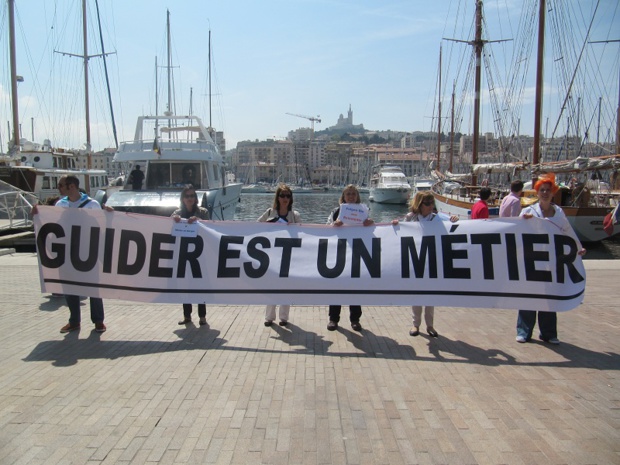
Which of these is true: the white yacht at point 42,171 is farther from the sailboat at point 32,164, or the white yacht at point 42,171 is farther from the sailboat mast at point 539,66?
the sailboat mast at point 539,66

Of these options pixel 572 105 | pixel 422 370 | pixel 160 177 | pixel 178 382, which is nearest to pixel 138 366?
pixel 178 382

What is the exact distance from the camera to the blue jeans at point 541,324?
19.6ft

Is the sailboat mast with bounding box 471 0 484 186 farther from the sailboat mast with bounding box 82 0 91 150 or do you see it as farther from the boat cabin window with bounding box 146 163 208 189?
the sailboat mast with bounding box 82 0 91 150

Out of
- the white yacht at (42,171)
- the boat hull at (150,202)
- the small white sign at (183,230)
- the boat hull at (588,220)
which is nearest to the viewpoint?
the small white sign at (183,230)

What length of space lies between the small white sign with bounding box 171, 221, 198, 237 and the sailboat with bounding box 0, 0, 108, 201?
69.7 feet

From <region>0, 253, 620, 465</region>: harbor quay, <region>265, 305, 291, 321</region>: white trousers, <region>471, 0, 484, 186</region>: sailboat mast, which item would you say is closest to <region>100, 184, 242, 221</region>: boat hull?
<region>0, 253, 620, 465</region>: harbor quay

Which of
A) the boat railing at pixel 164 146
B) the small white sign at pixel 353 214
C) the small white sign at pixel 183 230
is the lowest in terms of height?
the small white sign at pixel 183 230

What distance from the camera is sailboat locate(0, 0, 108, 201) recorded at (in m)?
26.3

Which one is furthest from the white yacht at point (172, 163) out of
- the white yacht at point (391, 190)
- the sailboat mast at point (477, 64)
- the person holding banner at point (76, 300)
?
the white yacht at point (391, 190)

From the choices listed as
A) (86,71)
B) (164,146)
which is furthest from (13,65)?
(164,146)

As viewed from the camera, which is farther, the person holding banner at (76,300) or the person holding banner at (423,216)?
the person holding banner at (76,300)

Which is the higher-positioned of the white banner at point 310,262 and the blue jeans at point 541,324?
the white banner at point 310,262

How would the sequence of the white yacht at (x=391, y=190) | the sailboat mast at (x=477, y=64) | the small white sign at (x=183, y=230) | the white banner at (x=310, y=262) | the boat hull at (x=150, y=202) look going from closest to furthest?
1. the white banner at (x=310, y=262)
2. the small white sign at (x=183, y=230)
3. the boat hull at (x=150, y=202)
4. the sailboat mast at (x=477, y=64)
5. the white yacht at (x=391, y=190)

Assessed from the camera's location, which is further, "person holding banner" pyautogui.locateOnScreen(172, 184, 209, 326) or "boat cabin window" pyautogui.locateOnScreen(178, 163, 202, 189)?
"boat cabin window" pyautogui.locateOnScreen(178, 163, 202, 189)
